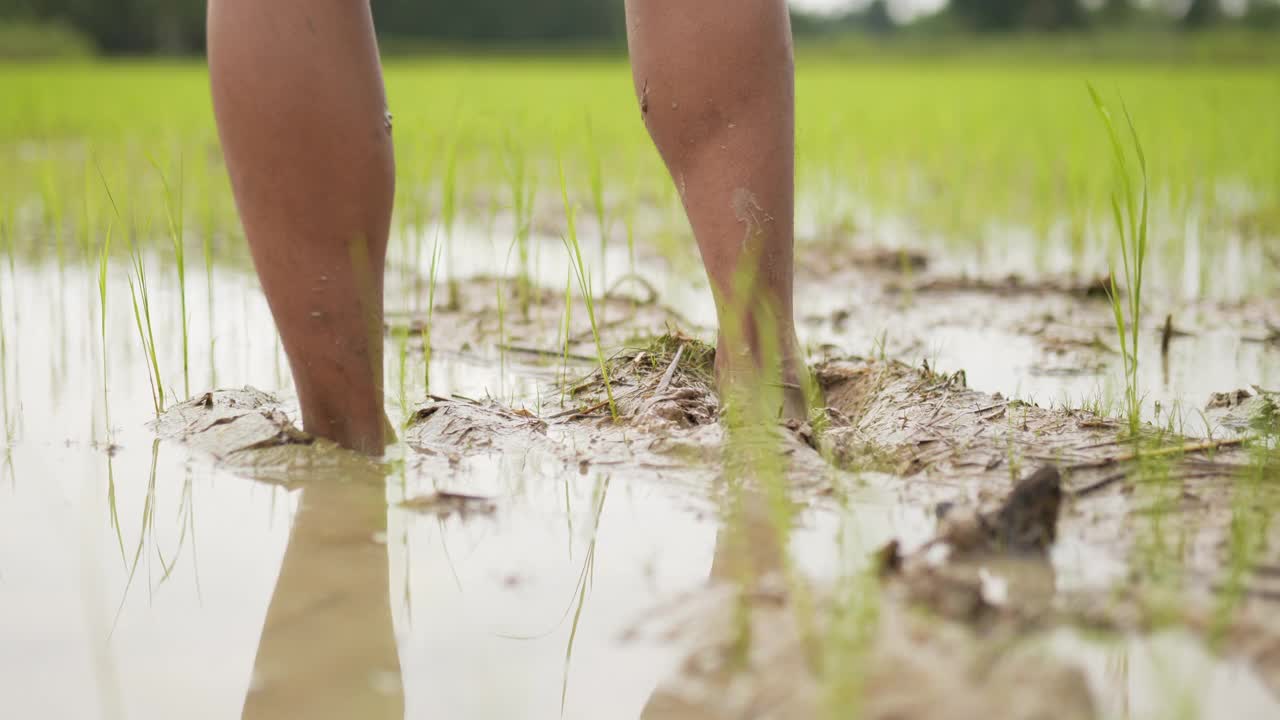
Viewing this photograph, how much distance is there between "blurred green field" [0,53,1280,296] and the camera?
2182mm

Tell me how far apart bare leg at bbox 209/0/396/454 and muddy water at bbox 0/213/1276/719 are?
102mm

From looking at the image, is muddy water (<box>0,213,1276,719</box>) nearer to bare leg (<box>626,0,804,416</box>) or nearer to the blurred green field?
bare leg (<box>626,0,804,416</box>)

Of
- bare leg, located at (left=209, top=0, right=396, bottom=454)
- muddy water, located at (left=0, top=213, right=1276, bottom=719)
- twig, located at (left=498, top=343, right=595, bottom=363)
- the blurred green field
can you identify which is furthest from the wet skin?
twig, located at (left=498, top=343, right=595, bottom=363)

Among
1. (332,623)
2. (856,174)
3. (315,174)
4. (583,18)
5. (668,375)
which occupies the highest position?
(583,18)

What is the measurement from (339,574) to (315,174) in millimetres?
383

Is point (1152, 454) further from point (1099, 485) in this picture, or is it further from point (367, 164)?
point (367, 164)

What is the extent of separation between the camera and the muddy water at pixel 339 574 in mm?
598

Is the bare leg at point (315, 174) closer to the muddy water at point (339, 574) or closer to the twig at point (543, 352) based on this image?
the muddy water at point (339, 574)

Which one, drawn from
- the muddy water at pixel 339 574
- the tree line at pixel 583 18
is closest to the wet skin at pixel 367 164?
the muddy water at pixel 339 574

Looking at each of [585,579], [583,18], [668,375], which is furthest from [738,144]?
[583,18]

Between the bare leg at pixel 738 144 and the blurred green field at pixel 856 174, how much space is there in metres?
0.37

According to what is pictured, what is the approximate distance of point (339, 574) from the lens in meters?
0.75

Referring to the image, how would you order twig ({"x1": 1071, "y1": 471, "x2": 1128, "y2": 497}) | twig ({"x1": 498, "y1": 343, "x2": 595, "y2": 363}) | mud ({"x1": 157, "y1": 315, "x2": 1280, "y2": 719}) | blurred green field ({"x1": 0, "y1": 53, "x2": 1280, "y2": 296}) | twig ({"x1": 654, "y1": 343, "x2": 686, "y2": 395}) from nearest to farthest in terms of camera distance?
mud ({"x1": 157, "y1": 315, "x2": 1280, "y2": 719})
twig ({"x1": 1071, "y1": 471, "x2": 1128, "y2": 497})
twig ({"x1": 654, "y1": 343, "x2": 686, "y2": 395})
twig ({"x1": 498, "y1": 343, "x2": 595, "y2": 363})
blurred green field ({"x1": 0, "y1": 53, "x2": 1280, "y2": 296})

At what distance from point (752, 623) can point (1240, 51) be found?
28.2 metres
